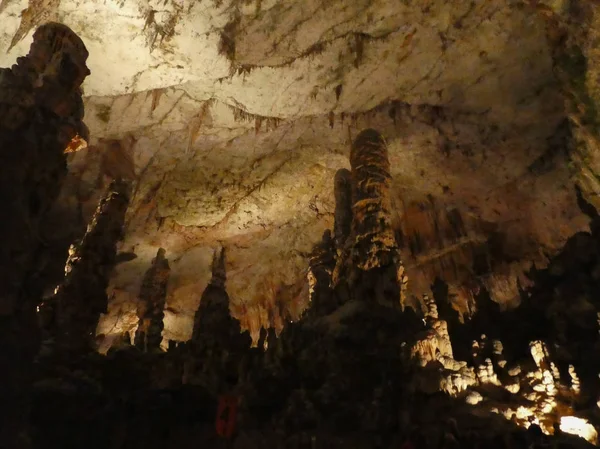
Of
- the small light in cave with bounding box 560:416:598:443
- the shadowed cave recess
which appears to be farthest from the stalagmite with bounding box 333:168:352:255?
the small light in cave with bounding box 560:416:598:443

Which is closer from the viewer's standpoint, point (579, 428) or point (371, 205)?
point (579, 428)

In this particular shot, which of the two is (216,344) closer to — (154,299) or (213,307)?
(213,307)

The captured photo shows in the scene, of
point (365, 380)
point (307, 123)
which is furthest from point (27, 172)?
point (307, 123)

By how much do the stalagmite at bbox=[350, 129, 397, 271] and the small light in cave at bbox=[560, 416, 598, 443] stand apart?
14.5 feet

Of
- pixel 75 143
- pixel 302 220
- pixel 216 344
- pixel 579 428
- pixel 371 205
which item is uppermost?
pixel 302 220

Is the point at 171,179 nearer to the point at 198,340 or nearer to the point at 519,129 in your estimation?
the point at 198,340

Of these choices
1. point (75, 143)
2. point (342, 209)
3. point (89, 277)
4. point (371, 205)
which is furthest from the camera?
point (342, 209)

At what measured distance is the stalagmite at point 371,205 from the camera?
11.0 m

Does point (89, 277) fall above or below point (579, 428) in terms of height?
above

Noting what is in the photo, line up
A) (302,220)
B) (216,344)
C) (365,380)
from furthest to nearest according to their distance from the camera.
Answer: (302,220), (216,344), (365,380)

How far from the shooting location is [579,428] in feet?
24.8

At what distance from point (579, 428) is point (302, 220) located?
35.8 feet

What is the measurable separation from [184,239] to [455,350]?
34.4ft

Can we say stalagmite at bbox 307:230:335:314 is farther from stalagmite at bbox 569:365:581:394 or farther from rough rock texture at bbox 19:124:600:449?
stalagmite at bbox 569:365:581:394
